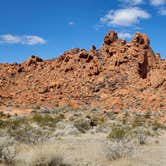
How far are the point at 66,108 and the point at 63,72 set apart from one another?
13.4 metres

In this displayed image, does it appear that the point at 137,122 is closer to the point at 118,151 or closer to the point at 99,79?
the point at 118,151

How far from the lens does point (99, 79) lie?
65312mm

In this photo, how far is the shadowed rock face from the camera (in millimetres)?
60469

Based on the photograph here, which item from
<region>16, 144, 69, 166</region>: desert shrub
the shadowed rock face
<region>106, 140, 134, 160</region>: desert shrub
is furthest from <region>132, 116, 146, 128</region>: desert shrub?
<region>16, 144, 69, 166</region>: desert shrub

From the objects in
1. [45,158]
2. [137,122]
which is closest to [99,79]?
[137,122]

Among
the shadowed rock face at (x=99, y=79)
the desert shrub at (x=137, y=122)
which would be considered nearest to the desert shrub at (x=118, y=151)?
the desert shrub at (x=137, y=122)

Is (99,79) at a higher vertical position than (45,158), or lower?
higher

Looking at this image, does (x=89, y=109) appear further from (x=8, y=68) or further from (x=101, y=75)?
(x=8, y=68)

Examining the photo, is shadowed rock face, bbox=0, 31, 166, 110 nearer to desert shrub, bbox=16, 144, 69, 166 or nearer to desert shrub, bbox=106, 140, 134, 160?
desert shrub, bbox=106, 140, 134, 160

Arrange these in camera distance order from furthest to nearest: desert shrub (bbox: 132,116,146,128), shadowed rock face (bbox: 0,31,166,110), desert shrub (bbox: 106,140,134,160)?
shadowed rock face (bbox: 0,31,166,110) → desert shrub (bbox: 132,116,146,128) → desert shrub (bbox: 106,140,134,160)

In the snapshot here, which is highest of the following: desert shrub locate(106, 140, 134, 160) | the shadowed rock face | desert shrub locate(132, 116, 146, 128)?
the shadowed rock face

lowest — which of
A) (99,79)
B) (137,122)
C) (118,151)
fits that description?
(118,151)

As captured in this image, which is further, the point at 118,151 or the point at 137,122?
the point at 137,122

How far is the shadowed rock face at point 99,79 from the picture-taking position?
60.5 metres
